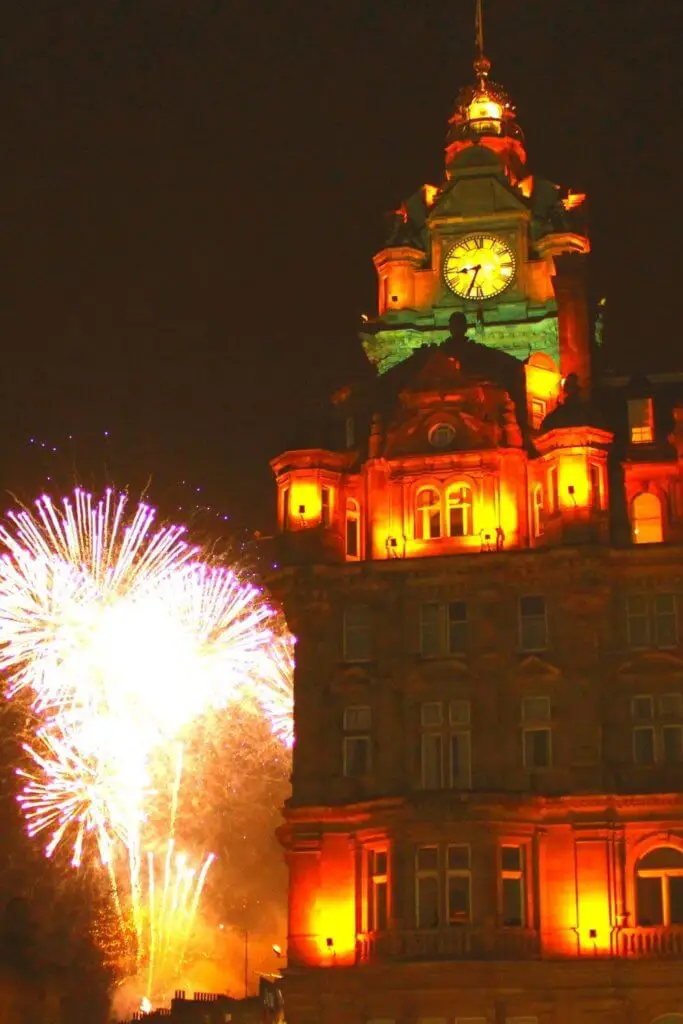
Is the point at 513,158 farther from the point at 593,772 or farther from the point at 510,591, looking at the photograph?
the point at 593,772

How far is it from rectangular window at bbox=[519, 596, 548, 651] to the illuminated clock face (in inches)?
654

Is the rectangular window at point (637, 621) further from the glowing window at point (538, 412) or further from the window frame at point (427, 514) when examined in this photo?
the glowing window at point (538, 412)

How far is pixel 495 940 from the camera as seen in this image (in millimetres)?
76688

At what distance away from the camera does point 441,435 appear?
84.4 metres

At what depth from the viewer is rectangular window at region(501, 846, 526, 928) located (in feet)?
255

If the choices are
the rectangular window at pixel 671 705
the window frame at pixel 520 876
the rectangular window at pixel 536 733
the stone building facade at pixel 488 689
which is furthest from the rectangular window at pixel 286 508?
the rectangular window at pixel 671 705

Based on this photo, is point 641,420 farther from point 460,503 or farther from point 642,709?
point 642,709

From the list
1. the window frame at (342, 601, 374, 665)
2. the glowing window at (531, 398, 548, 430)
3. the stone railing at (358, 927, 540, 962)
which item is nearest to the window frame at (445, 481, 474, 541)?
the glowing window at (531, 398, 548, 430)

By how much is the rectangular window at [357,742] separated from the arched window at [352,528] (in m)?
6.89

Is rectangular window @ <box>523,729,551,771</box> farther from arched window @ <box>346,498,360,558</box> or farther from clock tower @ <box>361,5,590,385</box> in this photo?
clock tower @ <box>361,5,590,385</box>

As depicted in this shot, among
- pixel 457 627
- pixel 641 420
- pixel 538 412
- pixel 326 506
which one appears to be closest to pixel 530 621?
pixel 457 627

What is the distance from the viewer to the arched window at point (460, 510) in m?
83.4

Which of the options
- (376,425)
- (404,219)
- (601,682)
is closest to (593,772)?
(601,682)

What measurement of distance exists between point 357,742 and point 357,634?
4.44 metres
